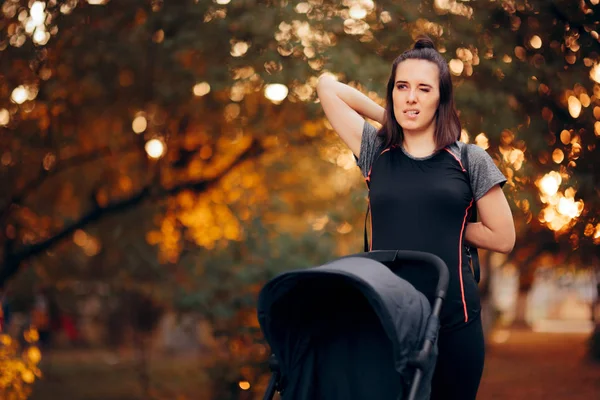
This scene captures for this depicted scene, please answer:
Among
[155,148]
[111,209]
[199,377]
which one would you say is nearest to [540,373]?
[155,148]

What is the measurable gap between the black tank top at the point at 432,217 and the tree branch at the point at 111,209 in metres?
8.80

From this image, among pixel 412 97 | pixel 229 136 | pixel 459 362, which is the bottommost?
pixel 229 136

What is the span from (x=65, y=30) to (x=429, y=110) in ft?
20.8

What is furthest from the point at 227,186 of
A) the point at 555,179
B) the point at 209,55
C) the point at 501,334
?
the point at 501,334

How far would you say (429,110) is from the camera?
3.13m

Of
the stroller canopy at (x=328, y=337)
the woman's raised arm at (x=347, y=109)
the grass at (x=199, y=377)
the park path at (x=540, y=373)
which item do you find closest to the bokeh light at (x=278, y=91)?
the grass at (x=199, y=377)

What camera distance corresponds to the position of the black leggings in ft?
9.95

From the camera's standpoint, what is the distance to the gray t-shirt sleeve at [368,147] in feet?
10.7

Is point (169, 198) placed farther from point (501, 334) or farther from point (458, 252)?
point (501, 334)

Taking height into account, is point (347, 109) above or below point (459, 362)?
above

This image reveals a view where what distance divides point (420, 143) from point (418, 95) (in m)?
0.18

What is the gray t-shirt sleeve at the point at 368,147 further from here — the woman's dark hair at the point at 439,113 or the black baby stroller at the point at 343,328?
the black baby stroller at the point at 343,328

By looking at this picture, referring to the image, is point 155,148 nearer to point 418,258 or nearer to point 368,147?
point 368,147

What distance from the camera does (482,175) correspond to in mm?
3047
